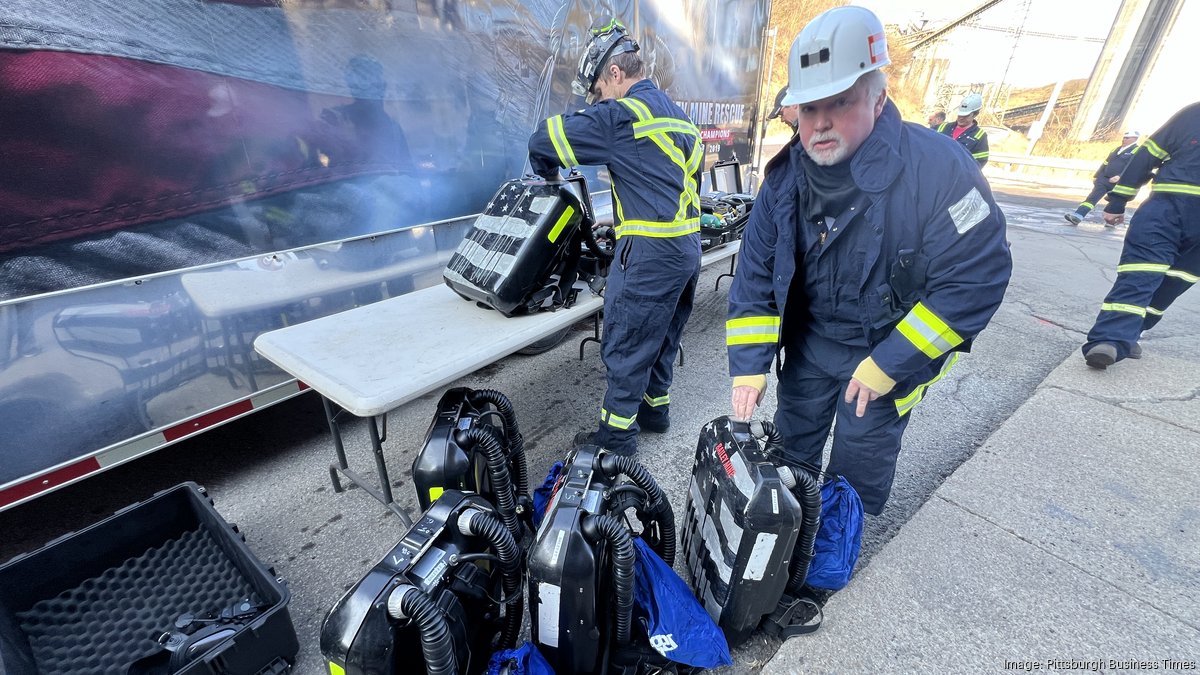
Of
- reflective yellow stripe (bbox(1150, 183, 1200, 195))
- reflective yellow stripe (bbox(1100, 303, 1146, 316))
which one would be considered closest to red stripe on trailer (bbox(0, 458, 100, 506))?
reflective yellow stripe (bbox(1100, 303, 1146, 316))

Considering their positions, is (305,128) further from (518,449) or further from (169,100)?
(518,449)

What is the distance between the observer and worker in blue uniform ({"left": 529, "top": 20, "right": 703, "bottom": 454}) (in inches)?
90.8

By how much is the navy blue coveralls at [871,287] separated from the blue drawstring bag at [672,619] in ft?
2.48

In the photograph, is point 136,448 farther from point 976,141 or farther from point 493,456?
point 976,141

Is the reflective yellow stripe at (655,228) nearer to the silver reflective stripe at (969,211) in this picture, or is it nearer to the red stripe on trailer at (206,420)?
the silver reflective stripe at (969,211)

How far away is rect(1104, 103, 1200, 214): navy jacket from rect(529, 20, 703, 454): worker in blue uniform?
10.8 ft

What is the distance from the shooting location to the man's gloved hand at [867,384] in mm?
1583

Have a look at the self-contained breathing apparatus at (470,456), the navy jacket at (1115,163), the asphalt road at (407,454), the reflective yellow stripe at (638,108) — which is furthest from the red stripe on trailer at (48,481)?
the navy jacket at (1115,163)

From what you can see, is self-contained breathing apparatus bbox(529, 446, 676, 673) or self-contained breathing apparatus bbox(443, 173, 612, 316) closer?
self-contained breathing apparatus bbox(529, 446, 676, 673)

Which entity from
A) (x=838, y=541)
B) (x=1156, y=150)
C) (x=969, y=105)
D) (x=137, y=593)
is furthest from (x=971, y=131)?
(x=137, y=593)

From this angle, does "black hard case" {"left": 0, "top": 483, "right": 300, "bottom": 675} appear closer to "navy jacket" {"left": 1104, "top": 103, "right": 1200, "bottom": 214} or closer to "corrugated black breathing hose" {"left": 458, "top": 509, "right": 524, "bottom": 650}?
"corrugated black breathing hose" {"left": 458, "top": 509, "right": 524, "bottom": 650}

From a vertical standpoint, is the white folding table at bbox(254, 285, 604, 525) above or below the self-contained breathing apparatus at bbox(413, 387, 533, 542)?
above

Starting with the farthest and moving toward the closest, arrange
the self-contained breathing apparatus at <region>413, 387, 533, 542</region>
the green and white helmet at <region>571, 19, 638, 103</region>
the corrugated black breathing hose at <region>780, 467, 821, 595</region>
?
the green and white helmet at <region>571, 19, 638, 103</region> < the self-contained breathing apparatus at <region>413, 387, 533, 542</region> < the corrugated black breathing hose at <region>780, 467, 821, 595</region>

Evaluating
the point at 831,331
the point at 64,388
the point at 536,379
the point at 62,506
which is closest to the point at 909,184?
the point at 831,331
